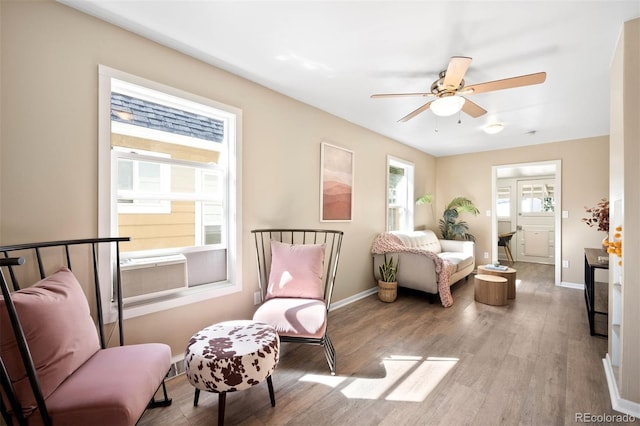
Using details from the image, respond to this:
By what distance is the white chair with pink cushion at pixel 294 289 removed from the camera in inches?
79.0

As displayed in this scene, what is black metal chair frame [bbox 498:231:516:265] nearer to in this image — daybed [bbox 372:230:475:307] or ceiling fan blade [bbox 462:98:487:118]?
daybed [bbox 372:230:475:307]

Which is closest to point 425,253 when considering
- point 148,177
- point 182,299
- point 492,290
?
point 492,290

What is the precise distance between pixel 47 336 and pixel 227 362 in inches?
29.6

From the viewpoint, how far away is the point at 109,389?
3.67 feet

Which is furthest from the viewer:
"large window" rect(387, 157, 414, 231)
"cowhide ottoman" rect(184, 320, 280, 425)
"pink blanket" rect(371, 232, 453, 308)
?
"large window" rect(387, 157, 414, 231)

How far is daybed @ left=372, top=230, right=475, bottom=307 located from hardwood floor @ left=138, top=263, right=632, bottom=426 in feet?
1.54

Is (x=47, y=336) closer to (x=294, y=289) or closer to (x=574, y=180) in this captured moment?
(x=294, y=289)

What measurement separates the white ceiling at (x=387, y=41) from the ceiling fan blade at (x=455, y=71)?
9.2 inches

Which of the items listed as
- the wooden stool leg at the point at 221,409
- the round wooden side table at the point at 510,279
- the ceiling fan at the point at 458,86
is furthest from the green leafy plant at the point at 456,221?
the wooden stool leg at the point at 221,409

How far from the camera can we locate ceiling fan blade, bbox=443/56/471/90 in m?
1.76

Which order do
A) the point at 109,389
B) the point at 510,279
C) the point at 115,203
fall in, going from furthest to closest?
the point at 510,279
the point at 115,203
the point at 109,389

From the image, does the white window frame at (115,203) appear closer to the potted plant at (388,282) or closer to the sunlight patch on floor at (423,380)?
the sunlight patch on floor at (423,380)

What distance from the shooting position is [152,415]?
1621 millimetres

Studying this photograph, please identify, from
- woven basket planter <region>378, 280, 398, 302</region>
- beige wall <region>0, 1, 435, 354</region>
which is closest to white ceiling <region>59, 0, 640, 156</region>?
beige wall <region>0, 1, 435, 354</region>
